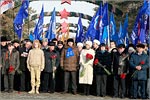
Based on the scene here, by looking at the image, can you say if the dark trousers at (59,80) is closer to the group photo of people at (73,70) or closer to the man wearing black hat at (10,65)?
the group photo of people at (73,70)

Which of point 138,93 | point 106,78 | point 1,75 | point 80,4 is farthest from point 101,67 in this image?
point 80,4

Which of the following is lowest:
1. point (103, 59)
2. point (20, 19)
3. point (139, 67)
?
point (139, 67)

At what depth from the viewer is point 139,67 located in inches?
444

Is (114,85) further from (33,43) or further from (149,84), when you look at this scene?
(33,43)

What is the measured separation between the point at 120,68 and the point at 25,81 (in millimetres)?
2938

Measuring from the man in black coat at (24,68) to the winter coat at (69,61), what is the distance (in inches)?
42.6

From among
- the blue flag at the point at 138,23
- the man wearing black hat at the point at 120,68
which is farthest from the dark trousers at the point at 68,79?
the blue flag at the point at 138,23

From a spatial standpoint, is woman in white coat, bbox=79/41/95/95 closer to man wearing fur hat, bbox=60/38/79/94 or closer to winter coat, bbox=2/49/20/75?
man wearing fur hat, bbox=60/38/79/94

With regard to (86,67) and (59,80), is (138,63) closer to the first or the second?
(86,67)

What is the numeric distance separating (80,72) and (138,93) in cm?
174

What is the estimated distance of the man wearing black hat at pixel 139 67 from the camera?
11336 millimetres

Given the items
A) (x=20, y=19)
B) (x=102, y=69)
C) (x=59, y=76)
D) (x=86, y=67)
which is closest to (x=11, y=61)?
(x=59, y=76)

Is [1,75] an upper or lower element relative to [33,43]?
lower

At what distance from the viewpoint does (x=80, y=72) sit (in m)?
11.8
